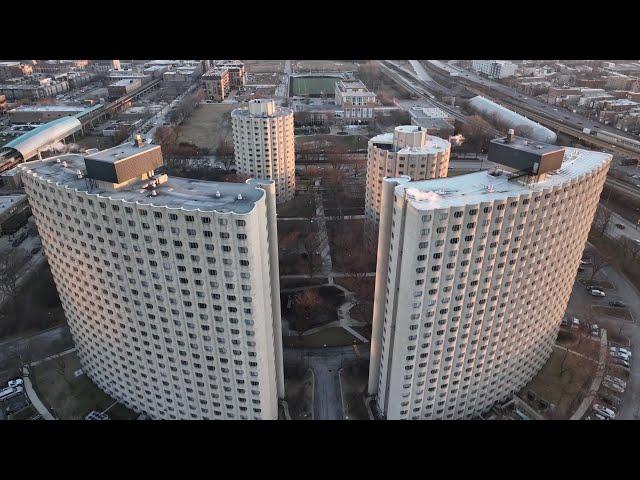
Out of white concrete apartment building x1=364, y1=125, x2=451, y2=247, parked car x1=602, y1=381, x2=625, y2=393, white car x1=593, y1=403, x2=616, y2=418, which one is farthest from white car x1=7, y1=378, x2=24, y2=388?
parked car x1=602, y1=381, x2=625, y2=393

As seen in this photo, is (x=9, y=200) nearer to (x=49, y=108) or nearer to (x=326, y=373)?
(x=326, y=373)

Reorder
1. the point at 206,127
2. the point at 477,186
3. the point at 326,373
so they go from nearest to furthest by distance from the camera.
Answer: the point at 477,186, the point at 326,373, the point at 206,127

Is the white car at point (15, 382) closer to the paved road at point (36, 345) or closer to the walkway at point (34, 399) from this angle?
the walkway at point (34, 399)

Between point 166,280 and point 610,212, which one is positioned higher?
point 166,280

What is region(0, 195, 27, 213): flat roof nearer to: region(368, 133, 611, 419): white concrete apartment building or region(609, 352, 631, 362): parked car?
region(368, 133, 611, 419): white concrete apartment building

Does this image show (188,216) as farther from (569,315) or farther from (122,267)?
(569,315)

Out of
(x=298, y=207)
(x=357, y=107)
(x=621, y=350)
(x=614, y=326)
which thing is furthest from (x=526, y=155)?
(x=357, y=107)

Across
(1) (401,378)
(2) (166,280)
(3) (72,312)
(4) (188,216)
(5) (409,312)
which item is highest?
(4) (188,216)

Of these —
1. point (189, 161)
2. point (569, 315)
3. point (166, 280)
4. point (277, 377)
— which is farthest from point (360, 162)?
point (166, 280)

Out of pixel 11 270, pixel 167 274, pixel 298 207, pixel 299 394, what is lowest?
pixel 299 394
